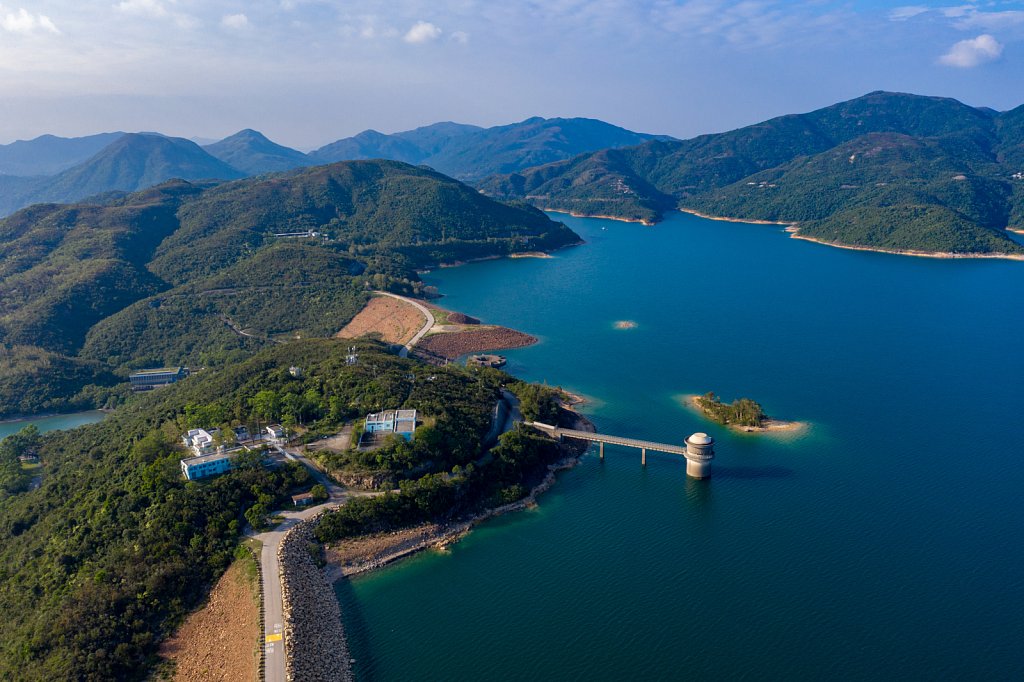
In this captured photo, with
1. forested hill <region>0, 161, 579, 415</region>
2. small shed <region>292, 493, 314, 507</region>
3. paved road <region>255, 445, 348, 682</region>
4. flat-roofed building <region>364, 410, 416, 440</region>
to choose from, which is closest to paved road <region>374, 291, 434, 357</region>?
forested hill <region>0, 161, 579, 415</region>

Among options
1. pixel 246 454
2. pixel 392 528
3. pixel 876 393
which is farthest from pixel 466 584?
pixel 876 393

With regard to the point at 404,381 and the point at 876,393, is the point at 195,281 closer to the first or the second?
the point at 404,381

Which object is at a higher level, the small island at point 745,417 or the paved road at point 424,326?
the paved road at point 424,326

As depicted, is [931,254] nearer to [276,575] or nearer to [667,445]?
[667,445]

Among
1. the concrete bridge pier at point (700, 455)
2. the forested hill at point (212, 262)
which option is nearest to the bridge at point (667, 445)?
the concrete bridge pier at point (700, 455)

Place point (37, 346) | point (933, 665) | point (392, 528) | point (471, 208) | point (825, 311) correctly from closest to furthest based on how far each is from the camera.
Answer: point (933, 665), point (392, 528), point (37, 346), point (825, 311), point (471, 208)

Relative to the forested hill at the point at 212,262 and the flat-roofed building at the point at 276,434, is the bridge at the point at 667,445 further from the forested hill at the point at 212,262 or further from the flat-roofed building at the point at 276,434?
the forested hill at the point at 212,262
